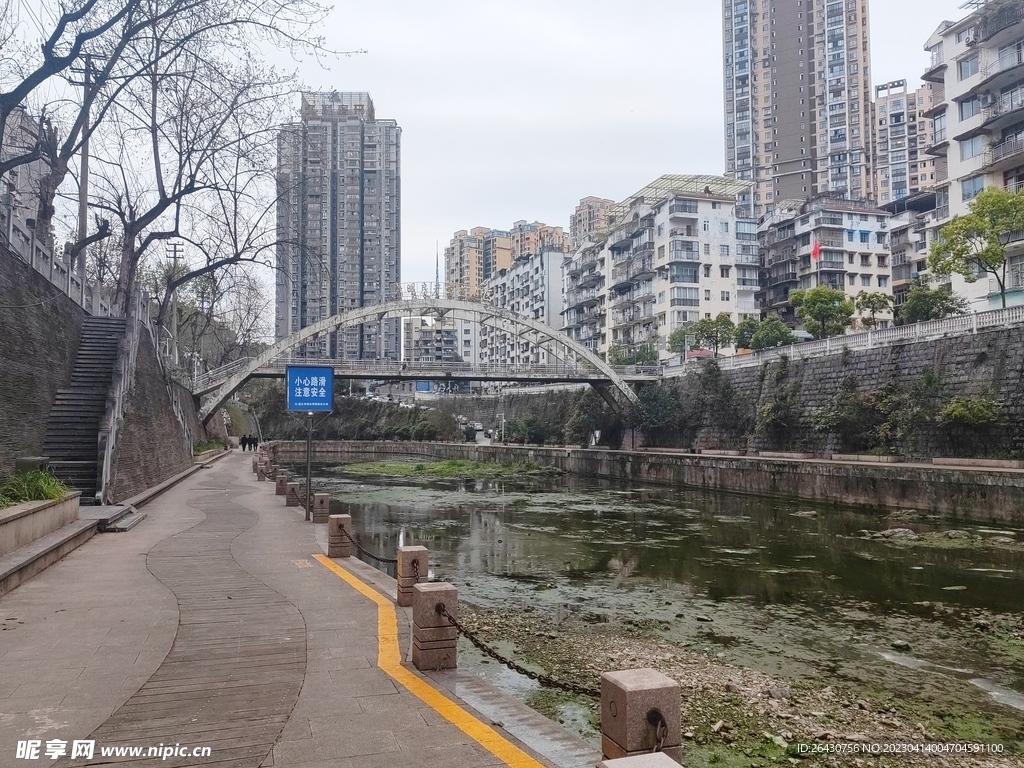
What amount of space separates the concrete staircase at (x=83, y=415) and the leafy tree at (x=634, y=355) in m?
37.0

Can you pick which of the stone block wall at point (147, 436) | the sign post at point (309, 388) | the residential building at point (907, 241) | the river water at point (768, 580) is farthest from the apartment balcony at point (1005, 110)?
the stone block wall at point (147, 436)

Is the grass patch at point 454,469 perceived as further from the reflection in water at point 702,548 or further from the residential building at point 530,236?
the residential building at point 530,236

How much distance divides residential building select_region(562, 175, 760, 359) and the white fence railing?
17.5 metres

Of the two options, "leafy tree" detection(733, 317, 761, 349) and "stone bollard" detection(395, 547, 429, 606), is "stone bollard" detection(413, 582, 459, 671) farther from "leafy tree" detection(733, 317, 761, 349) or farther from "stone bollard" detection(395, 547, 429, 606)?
"leafy tree" detection(733, 317, 761, 349)

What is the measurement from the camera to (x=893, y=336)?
2623 centimetres

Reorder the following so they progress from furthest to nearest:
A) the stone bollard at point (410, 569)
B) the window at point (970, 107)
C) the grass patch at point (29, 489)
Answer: the window at point (970, 107) → the grass patch at point (29, 489) → the stone bollard at point (410, 569)

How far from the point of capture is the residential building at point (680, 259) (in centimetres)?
5338

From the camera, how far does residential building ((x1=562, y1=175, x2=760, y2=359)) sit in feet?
175

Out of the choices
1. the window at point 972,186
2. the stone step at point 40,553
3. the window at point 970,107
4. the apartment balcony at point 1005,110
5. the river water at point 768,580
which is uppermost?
the window at point 970,107

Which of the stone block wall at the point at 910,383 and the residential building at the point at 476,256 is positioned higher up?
the residential building at the point at 476,256

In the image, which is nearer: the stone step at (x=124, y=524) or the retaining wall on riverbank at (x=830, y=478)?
the stone step at (x=124, y=524)

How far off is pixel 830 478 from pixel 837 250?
3758 centimetres

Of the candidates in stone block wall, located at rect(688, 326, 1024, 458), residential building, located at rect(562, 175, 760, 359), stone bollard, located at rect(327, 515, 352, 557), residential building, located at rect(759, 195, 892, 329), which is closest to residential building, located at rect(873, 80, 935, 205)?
residential building, located at rect(759, 195, 892, 329)

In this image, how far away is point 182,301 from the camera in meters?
48.6
